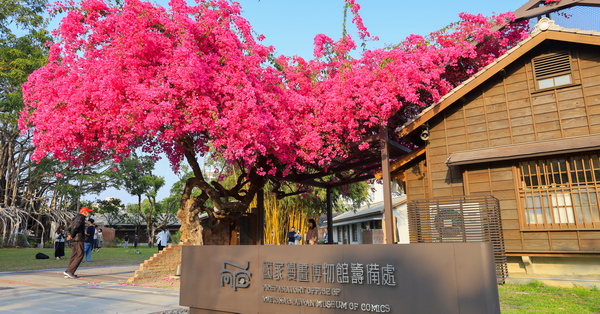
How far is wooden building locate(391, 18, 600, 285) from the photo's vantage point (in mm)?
8422

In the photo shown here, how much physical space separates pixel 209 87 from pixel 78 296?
189 inches

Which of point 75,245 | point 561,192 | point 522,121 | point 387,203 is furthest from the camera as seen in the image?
point 75,245

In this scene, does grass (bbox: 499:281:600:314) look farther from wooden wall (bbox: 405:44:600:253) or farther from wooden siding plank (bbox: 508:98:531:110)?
wooden siding plank (bbox: 508:98:531:110)

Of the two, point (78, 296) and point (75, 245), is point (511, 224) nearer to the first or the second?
point (78, 296)

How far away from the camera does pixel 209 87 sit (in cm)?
897

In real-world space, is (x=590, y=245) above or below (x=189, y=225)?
below

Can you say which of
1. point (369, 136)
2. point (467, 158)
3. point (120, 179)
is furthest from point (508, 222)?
point (120, 179)

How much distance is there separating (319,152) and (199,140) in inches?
135

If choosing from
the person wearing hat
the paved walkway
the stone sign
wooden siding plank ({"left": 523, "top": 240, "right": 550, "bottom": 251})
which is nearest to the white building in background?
wooden siding plank ({"left": 523, "top": 240, "right": 550, "bottom": 251})

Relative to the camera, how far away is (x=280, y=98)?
33.0ft

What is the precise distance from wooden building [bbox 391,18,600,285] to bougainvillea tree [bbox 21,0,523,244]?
3.88 feet

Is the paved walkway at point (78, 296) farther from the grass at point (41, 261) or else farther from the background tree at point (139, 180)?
the background tree at point (139, 180)

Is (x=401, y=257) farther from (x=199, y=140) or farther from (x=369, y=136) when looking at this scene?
(x=199, y=140)

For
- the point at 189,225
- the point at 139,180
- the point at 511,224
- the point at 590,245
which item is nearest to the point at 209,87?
the point at 189,225
